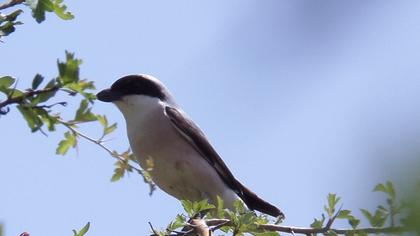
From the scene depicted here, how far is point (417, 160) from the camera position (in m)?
0.57

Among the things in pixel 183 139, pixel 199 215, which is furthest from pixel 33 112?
pixel 183 139

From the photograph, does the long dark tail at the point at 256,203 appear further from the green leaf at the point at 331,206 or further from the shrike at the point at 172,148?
the green leaf at the point at 331,206

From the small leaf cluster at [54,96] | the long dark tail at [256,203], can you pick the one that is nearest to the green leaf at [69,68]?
the small leaf cluster at [54,96]

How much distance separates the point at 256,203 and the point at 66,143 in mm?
3382

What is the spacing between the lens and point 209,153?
5.60 meters

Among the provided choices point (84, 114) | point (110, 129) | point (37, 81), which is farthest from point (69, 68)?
Result: point (110, 129)

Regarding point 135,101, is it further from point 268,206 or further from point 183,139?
point 268,206

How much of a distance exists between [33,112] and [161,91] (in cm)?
391

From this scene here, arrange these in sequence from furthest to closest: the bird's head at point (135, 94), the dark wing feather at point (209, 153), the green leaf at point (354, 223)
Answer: the bird's head at point (135, 94)
the dark wing feather at point (209, 153)
the green leaf at point (354, 223)

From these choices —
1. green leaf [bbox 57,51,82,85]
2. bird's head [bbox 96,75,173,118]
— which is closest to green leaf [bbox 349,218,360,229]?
green leaf [bbox 57,51,82,85]

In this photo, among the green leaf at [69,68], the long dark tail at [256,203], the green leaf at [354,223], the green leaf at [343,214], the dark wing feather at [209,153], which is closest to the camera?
the green leaf at [69,68]

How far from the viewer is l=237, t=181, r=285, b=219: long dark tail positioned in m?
5.34

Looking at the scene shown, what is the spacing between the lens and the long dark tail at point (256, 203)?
5339mm

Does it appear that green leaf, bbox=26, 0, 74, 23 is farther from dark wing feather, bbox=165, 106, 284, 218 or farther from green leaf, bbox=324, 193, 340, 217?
dark wing feather, bbox=165, 106, 284, 218
